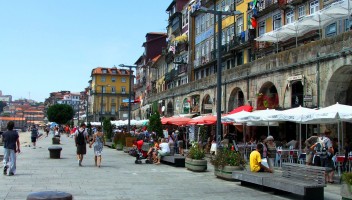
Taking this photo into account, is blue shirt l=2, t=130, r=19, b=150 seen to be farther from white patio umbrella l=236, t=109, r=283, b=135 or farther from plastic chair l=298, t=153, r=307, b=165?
plastic chair l=298, t=153, r=307, b=165

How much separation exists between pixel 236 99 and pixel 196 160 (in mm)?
17011

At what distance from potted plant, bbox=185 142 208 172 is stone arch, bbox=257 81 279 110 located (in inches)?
425

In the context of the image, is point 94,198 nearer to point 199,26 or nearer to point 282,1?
point 282,1

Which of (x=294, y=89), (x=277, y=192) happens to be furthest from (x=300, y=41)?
(x=277, y=192)

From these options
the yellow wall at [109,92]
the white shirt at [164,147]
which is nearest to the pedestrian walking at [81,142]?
the white shirt at [164,147]

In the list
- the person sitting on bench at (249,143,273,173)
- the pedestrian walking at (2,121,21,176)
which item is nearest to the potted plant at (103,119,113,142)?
the pedestrian walking at (2,121,21,176)

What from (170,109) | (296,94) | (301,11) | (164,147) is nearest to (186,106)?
(170,109)

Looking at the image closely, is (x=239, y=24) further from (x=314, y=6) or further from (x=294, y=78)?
(x=294, y=78)

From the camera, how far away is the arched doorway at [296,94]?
80.9ft

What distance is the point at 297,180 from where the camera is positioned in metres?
11.1

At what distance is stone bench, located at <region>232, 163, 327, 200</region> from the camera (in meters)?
10.1

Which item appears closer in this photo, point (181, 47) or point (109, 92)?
point (181, 47)

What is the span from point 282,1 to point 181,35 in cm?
2555

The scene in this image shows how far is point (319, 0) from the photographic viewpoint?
28234 mm
